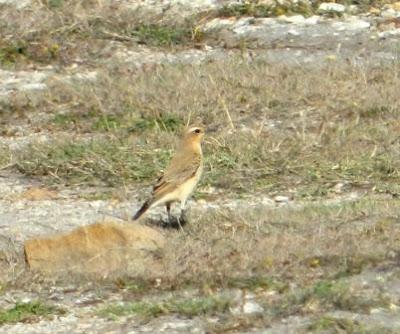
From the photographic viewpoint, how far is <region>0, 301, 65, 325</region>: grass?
26.8ft

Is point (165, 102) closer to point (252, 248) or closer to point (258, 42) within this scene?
point (258, 42)

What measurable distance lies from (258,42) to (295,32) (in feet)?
1.69

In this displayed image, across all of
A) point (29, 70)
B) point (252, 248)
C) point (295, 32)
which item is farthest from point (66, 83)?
point (252, 248)

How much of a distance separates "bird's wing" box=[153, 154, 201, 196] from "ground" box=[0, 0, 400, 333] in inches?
12.0

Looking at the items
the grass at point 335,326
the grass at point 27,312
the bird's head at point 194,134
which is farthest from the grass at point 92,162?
the grass at point 335,326

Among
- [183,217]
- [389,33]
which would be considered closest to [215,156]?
[183,217]

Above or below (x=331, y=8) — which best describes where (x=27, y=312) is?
above

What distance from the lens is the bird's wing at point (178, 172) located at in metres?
9.98

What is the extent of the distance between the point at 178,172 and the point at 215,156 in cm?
138

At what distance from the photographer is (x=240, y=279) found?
8.48 meters

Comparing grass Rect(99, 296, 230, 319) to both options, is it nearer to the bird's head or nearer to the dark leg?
the dark leg

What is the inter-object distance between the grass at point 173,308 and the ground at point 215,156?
0.4 inches

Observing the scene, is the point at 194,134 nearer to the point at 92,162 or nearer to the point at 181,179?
the point at 181,179

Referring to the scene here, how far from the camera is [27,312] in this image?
27.1ft
